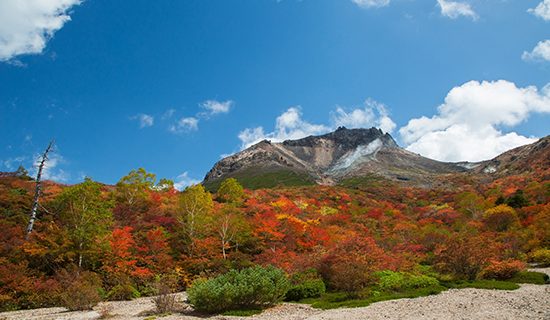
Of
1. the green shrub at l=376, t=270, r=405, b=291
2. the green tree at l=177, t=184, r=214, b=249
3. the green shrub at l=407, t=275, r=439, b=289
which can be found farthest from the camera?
the green tree at l=177, t=184, r=214, b=249

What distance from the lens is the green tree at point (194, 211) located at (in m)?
31.8

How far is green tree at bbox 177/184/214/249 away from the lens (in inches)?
1254

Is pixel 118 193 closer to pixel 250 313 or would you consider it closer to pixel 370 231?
pixel 370 231

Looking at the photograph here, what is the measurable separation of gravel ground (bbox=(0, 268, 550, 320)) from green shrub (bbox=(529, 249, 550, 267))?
8802 mm

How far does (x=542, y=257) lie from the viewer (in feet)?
86.6

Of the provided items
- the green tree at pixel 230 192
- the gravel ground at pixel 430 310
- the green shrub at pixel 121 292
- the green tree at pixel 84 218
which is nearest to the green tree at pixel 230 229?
the green tree at pixel 84 218

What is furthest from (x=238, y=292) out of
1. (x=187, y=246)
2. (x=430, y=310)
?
(x=187, y=246)

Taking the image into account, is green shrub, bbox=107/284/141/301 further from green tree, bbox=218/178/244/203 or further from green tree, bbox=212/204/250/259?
green tree, bbox=218/178/244/203

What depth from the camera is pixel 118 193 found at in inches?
1661

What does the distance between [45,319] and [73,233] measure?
33.1 feet

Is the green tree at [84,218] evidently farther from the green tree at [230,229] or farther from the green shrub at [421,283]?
the green shrub at [421,283]

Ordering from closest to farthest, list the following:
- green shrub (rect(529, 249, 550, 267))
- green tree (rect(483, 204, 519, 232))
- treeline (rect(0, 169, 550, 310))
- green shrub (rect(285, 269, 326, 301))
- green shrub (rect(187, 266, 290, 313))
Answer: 1. green shrub (rect(187, 266, 290, 313))
2. green shrub (rect(285, 269, 326, 301))
3. treeline (rect(0, 169, 550, 310))
4. green shrub (rect(529, 249, 550, 267))
5. green tree (rect(483, 204, 519, 232))

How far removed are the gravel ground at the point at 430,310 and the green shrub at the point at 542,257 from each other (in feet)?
28.9

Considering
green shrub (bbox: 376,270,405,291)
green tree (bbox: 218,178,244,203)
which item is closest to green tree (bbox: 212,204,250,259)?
green shrub (bbox: 376,270,405,291)
